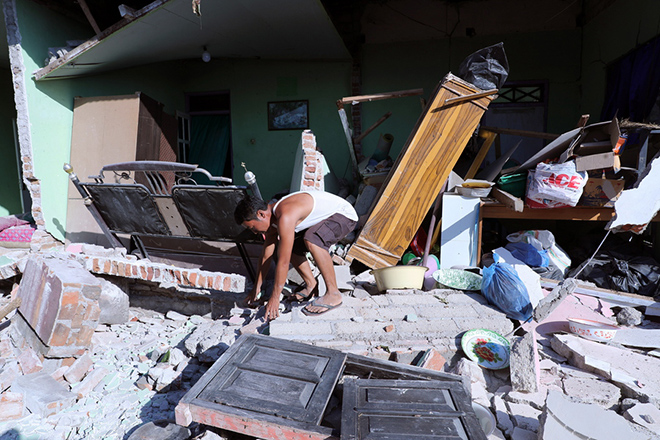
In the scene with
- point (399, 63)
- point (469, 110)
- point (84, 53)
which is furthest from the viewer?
point (399, 63)

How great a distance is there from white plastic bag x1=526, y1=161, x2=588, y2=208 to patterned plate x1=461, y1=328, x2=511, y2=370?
1854 millimetres

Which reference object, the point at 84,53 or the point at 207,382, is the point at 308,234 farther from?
the point at 84,53

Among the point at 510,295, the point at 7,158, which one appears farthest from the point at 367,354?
the point at 7,158

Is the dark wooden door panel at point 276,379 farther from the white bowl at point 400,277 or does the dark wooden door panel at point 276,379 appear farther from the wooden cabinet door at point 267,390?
the white bowl at point 400,277

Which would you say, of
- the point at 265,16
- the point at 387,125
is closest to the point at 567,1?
the point at 387,125

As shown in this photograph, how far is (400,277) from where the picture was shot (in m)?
3.54

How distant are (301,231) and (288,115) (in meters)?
4.38

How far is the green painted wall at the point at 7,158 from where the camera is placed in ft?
23.0

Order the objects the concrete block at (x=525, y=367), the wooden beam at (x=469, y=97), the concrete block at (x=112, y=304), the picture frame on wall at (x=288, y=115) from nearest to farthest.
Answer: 1. the concrete block at (x=525, y=367)
2. the concrete block at (x=112, y=304)
3. the wooden beam at (x=469, y=97)
4. the picture frame on wall at (x=288, y=115)

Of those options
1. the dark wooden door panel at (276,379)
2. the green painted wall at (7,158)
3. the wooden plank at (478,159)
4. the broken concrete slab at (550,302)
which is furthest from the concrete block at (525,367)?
the green painted wall at (7,158)

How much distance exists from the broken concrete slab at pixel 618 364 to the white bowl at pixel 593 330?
0.05 meters

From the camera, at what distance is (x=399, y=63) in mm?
6883

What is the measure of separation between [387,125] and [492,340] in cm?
487

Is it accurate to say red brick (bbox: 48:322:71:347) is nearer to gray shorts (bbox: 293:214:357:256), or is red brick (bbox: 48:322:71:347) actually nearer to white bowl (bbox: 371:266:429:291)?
gray shorts (bbox: 293:214:357:256)
